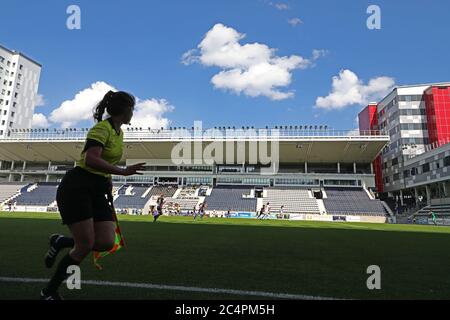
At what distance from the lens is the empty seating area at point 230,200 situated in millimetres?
46000

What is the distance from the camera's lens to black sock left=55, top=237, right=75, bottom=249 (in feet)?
11.2

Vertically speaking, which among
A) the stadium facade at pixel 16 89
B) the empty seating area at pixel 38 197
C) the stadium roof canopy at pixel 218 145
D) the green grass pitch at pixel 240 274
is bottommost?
the green grass pitch at pixel 240 274

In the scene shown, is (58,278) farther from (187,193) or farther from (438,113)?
(438,113)

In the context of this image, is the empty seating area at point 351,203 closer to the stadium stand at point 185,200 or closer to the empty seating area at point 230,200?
the empty seating area at point 230,200

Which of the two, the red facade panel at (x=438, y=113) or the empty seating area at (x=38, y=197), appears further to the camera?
the red facade panel at (x=438, y=113)

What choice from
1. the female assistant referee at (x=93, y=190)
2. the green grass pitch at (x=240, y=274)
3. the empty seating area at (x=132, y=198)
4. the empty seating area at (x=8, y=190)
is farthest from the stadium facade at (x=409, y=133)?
the empty seating area at (x=8, y=190)

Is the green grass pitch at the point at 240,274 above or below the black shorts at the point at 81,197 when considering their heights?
below

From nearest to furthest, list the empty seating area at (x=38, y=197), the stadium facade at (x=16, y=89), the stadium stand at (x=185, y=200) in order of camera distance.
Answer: the stadium stand at (x=185, y=200) < the empty seating area at (x=38, y=197) < the stadium facade at (x=16, y=89)

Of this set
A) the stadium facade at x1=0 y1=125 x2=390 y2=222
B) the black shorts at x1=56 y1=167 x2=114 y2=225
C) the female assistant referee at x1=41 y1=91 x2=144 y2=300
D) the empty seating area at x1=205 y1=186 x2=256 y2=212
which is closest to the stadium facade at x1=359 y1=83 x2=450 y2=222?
the stadium facade at x1=0 y1=125 x2=390 y2=222

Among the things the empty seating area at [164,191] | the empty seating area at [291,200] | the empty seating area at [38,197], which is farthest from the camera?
the empty seating area at [164,191]

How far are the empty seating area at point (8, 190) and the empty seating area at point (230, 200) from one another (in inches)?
1299

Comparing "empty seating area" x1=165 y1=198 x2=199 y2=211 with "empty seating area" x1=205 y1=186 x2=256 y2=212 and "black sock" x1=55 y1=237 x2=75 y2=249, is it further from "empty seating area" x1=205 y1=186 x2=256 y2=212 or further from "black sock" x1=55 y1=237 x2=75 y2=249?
"black sock" x1=55 y1=237 x2=75 y2=249

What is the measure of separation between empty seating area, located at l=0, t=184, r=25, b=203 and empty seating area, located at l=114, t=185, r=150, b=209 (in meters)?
18.1
